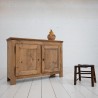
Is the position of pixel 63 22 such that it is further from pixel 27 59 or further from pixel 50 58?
pixel 27 59

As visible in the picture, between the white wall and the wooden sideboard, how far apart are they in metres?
2.15

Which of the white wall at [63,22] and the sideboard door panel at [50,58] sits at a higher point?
the white wall at [63,22]

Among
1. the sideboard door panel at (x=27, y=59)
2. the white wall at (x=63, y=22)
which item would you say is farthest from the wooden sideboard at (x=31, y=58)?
the white wall at (x=63, y=22)

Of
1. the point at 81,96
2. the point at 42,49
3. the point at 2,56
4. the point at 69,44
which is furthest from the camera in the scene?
the point at 69,44

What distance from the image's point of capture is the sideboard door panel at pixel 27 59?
288 centimetres

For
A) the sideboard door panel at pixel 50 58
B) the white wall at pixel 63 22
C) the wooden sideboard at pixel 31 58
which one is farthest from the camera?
the white wall at pixel 63 22

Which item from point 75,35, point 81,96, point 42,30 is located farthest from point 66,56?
point 81,96

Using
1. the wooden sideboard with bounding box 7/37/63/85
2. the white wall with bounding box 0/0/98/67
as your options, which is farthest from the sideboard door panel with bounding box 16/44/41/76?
the white wall with bounding box 0/0/98/67

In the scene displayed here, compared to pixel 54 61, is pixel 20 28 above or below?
above

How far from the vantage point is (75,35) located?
5.69 metres

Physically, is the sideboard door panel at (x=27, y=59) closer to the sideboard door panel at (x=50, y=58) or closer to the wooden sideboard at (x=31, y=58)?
the wooden sideboard at (x=31, y=58)

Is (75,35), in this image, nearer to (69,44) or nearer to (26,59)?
(69,44)

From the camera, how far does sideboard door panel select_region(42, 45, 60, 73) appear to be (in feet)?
10.7

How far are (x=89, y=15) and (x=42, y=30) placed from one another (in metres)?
1.88
